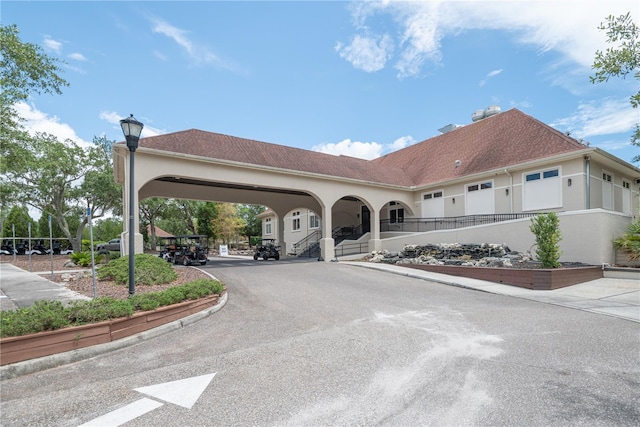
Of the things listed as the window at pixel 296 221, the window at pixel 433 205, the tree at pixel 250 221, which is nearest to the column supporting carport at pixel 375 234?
the window at pixel 433 205

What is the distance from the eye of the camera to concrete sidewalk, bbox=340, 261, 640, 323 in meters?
8.16

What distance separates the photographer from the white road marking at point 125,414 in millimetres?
3223

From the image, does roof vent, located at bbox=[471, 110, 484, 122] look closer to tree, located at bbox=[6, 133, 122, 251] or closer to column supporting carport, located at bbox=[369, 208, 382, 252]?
column supporting carport, located at bbox=[369, 208, 382, 252]

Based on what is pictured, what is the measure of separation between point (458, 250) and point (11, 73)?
20437 millimetres

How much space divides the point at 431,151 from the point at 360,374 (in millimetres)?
25311

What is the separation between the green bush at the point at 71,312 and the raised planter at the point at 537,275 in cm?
1066

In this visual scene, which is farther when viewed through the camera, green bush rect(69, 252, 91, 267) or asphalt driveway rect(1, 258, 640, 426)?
green bush rect(69, 252, 91, 267)

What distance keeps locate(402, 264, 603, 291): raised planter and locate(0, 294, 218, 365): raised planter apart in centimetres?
1089

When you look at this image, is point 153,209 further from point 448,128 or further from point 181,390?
point 181,390

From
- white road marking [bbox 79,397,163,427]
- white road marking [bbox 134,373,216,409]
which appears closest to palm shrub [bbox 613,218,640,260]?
white road marking [bbox 134,373,216,409]

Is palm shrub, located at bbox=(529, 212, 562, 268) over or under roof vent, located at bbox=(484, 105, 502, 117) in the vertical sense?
under

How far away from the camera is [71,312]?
5445mm

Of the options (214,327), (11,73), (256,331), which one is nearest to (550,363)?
(256,331)

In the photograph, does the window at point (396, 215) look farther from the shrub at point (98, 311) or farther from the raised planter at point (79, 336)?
the shrub at point (98, 311)
